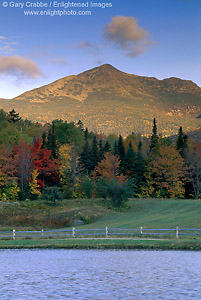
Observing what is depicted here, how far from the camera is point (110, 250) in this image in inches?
1173

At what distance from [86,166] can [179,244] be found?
74.6 meters

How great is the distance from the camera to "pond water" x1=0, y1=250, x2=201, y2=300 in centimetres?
1493

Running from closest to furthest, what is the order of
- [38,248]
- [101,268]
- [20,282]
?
1. [20,282]
2. [101,268]
3. [38,248]

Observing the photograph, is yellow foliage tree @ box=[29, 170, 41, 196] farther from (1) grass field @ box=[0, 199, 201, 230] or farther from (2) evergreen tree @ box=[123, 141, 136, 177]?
(2) evergreen tree @ box=[123, 141, 136, 177]

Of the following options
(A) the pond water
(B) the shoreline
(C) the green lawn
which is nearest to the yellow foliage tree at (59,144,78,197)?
(C) the green lawn

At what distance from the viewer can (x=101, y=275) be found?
62.3 feet

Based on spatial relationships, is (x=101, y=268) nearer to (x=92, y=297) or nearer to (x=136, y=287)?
(x=136, y=287)

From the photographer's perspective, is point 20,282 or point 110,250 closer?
point 20,282

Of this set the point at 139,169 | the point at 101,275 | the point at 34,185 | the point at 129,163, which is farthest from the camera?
the point at 129,163

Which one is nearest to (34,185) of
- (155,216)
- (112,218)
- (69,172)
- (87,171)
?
(69,172)

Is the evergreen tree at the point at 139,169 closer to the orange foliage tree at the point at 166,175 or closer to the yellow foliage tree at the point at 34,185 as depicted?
the orange foliage tree at the point at 166,175

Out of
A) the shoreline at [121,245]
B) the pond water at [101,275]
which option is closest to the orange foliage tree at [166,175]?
the shoreline at [121,245]

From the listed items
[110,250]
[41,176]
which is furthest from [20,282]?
[41,176]

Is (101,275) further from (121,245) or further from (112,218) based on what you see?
(112,218)
